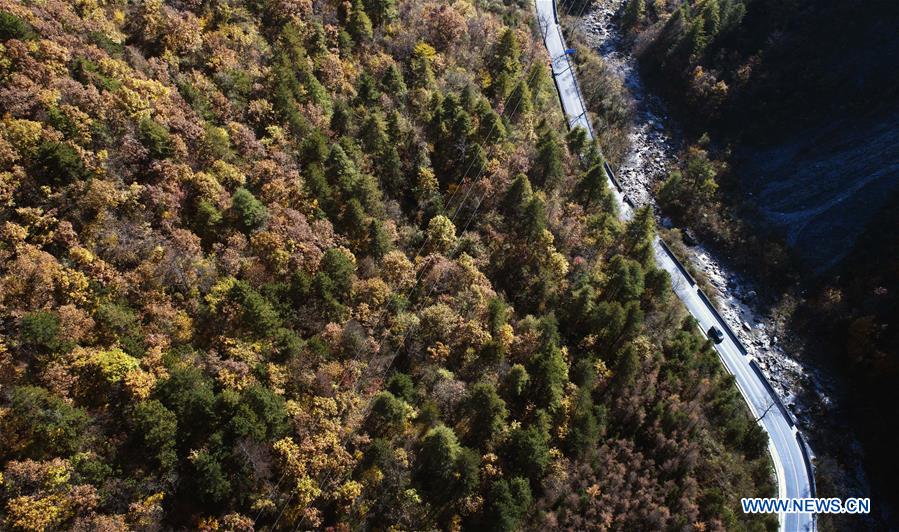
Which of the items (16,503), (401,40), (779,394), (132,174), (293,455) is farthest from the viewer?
(401,40)

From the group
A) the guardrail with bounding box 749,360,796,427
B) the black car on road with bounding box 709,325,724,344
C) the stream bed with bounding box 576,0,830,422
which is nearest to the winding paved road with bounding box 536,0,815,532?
the guardrail with bounding box 749,360,796,427

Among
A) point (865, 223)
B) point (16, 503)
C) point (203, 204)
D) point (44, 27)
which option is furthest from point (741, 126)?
point (16, 503)

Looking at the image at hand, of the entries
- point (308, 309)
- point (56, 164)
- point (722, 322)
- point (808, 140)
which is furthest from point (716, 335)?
point (56, 164)

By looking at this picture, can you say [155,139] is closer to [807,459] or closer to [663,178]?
[807,459]

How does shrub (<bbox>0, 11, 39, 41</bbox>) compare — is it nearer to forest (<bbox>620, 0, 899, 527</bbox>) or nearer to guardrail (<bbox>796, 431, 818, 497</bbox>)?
forest (<bbox>620, 0, 899, 527</bbox>)

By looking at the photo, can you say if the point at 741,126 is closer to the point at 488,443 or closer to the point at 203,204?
the point at 488,443

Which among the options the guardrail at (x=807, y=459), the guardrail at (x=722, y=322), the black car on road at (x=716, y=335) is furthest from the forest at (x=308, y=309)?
the guardrail at (x=722, y=322)
